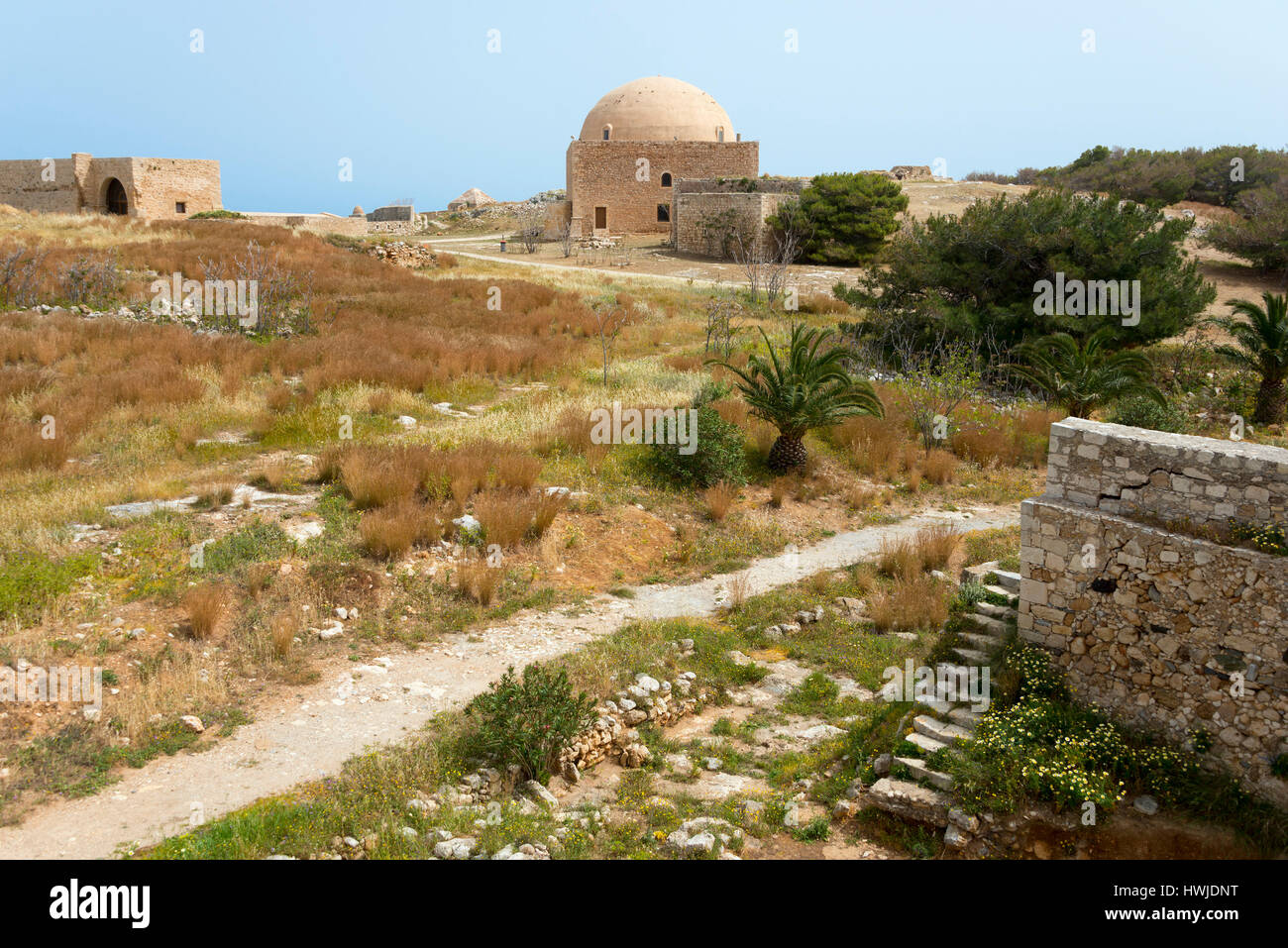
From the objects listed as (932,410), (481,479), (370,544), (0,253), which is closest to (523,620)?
(370,544)

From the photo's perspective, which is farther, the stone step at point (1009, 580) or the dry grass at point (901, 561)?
the dry grass at point (901, 561)

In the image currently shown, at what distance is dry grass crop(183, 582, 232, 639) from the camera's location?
7.64 meters

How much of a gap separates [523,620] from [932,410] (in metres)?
8.82

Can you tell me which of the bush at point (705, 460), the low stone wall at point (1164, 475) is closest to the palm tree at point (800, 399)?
the bush at point (705, 460)

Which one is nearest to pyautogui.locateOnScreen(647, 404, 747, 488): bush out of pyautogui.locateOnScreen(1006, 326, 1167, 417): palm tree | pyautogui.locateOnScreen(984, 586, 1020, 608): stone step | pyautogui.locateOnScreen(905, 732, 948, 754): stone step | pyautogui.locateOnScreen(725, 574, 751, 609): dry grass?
pyautogui.locateOnScreen(725, 574, 751, 609): dry grass

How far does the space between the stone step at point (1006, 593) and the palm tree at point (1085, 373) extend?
6653 millimetres

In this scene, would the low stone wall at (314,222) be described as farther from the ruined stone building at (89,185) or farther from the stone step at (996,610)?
the stone step at (996,610)

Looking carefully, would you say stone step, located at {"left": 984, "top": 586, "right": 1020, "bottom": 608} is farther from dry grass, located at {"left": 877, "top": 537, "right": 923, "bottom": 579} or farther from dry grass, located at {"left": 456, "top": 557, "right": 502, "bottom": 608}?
dry grass, located at {"left": 456, "top": 557, "right": 502, "bottom": 608}

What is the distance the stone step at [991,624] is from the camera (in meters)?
7.50

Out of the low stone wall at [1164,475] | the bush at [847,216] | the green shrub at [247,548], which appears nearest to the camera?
the low stone wall at [1164,475]

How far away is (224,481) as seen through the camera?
10.6 metres

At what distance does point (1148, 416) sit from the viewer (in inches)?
541

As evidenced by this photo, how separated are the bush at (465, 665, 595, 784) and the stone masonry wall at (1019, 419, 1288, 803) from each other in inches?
148

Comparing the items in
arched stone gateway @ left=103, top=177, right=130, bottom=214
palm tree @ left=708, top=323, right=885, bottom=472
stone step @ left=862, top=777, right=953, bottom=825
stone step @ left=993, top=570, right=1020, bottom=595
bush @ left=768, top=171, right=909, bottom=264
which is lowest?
stone step @ left=862, top=777, right=953, bottom=825
